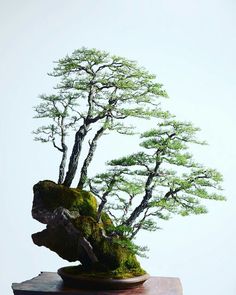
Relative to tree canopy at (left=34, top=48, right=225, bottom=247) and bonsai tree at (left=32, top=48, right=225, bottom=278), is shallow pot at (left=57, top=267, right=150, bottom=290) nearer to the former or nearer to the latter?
bonsai tree at (left=32, top=48, right=225, bottom=278)

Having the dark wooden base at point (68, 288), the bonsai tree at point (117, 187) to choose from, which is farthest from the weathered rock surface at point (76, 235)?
the dark wooden base at point (68, 288)

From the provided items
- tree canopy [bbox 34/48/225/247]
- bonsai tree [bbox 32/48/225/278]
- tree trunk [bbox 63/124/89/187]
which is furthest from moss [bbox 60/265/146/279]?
tree trunk [bbox 63/124/89/187]

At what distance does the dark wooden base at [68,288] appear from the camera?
2480mm

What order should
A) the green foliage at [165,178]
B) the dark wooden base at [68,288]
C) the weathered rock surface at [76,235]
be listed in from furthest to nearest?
the green foliage at [165,178], the weathered rock surface at [76,235], the dark wooden base at [68,288]

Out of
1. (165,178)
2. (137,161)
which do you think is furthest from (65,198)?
(165,178)

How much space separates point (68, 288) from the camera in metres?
2.57

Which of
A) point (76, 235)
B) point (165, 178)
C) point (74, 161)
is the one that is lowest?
point (76, 235)

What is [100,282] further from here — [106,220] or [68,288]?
[106,220]

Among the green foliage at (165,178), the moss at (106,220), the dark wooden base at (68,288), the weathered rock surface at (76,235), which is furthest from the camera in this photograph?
the moss at (106,220)

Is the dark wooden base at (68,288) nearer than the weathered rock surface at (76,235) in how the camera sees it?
Yes

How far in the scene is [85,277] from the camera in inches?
101

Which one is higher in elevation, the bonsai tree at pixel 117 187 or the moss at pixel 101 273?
the bonsai tree at pixel 117 187

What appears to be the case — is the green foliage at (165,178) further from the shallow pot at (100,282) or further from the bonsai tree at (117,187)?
the shallow pot at (100,282)

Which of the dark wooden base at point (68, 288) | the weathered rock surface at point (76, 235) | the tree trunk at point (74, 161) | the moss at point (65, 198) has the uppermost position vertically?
the tree trunk at point (74, 161)
